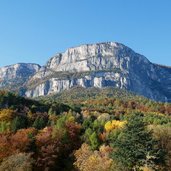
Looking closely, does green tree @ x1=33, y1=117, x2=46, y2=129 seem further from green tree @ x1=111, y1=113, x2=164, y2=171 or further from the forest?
green tree @ x1=111, y1=113, x2=164, y2=171

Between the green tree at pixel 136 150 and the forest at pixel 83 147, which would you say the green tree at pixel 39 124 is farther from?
the green tree at pixel 136 150

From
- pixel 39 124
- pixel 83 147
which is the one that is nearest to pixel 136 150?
pixel 83 147

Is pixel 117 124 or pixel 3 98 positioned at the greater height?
pixel 3 98

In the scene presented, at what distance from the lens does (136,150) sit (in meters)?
72.6

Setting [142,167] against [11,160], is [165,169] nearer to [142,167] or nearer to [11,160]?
[142,167]

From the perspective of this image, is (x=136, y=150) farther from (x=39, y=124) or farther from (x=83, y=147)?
(x=39, y=124)

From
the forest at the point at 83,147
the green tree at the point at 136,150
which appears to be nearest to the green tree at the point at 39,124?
the forest at the point at 83,147

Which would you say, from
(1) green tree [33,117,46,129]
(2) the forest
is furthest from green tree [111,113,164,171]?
(1) green tree [33,117,46,129]

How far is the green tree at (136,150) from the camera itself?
71812mm

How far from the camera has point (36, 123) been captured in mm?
129875

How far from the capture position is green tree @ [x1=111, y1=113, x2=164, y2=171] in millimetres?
71812

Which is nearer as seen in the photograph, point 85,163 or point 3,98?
point 85,163

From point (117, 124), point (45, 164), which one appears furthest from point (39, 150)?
point (117, 124)

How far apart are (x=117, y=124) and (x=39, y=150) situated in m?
50.5
